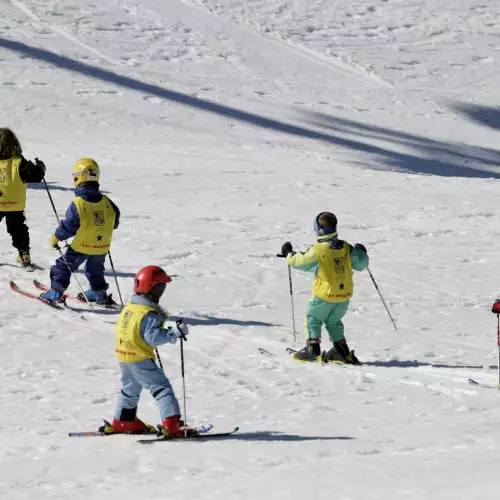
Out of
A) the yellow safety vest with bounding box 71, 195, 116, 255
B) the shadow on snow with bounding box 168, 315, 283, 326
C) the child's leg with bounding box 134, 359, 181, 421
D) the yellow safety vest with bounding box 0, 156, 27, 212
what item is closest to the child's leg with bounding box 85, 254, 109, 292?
the yellow safety vest with bounding box 71, 195, 116, 255

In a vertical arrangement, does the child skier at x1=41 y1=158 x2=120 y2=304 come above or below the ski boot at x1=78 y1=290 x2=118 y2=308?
above

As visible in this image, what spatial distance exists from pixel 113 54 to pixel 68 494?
27.5 m

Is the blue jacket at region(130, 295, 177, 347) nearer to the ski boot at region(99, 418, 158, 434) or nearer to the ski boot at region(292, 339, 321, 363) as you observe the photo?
the ski boot at region(99, 418, 158, 434)

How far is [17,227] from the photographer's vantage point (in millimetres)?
11227

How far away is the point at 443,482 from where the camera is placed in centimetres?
509

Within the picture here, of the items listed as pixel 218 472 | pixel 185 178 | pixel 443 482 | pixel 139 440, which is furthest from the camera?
pixel 185 178

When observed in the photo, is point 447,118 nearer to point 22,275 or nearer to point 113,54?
point 113,54

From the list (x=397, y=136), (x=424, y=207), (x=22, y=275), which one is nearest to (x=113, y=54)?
(x=397, y=136)

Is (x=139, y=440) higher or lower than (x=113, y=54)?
lower

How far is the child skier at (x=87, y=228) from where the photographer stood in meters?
9.51

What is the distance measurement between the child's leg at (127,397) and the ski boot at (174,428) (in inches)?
10.5

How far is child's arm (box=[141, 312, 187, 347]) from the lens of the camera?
5.97 meters

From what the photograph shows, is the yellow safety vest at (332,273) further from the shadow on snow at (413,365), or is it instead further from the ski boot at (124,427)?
the ski boot at (124,427)

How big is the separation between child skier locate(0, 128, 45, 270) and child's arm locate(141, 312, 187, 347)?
489 cm
